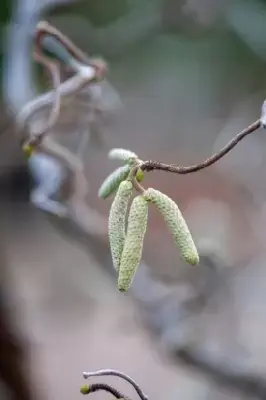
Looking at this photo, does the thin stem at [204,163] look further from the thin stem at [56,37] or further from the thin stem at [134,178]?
the thin stem at [56,37]

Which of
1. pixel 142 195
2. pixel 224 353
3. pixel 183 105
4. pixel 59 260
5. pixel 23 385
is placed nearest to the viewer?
pixel 142 195

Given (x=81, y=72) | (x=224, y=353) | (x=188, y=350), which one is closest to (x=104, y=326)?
(x=224, y=353)

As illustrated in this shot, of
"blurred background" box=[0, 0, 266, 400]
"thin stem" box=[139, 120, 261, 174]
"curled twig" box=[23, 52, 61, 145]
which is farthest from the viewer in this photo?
"blurred background" box=[0, 0, 266, 400]

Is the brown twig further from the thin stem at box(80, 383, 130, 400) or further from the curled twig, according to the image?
the thin stem at box(80, 383, 130, 400)

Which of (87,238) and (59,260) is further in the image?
(59,260)

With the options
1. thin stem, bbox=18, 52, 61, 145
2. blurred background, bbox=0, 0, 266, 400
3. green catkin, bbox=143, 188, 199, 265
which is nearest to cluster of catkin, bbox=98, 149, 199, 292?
green catkin, bbox=143, 188, 199, 265

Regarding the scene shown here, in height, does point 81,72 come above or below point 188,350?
above

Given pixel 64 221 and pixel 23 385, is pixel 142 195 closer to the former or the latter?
pixel 64 221
